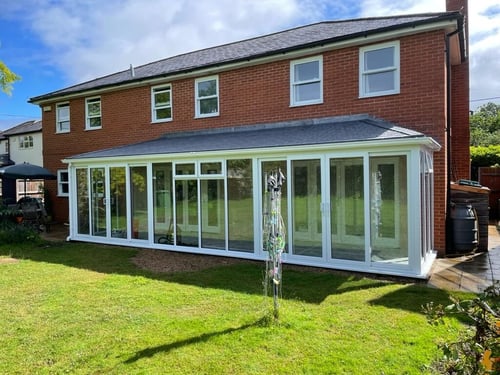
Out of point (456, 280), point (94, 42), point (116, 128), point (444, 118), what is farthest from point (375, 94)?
point (94, 42)

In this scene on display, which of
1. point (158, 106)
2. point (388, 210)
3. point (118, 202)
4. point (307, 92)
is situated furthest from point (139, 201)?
point (388, 210)

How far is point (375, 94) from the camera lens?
1014 cm

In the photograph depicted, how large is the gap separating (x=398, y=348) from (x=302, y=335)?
1.17 meters

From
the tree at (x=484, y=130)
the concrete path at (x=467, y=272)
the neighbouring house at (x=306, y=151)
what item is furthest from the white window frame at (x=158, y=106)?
the tree at (x=484, y=130)

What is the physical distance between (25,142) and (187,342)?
4062 cm

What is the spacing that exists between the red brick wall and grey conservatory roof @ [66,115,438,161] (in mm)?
297

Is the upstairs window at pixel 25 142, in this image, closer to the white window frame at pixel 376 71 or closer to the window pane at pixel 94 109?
the window pane at pixel 94 109

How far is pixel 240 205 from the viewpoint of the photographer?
32.1 feet

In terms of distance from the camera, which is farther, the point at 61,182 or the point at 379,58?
the point at 61,182

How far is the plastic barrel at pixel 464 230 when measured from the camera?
948 cm

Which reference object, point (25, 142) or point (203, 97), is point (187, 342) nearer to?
point (203, 97)

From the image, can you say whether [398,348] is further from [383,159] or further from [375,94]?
[375,94]

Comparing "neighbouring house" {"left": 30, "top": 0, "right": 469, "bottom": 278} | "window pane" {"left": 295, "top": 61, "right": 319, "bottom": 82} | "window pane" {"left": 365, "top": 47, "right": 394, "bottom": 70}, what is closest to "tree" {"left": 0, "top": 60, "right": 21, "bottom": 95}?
"neighbouring house" {"left": 30, "top": 0, "right": 469, "bottom": 278}

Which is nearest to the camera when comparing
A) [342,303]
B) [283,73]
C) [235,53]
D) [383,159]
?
[342,303]
